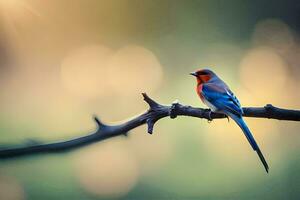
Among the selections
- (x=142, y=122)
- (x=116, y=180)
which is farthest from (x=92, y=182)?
(x=142, y=122)

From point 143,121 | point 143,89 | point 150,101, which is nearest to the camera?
point 150,101

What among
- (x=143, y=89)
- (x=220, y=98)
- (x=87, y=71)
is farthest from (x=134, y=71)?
(x=220, y=98)

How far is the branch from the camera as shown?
2605 mm

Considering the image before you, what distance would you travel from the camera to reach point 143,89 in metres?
Result: 2.77

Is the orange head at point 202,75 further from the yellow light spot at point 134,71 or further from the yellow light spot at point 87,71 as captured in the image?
the yellow light spot at point 87,71

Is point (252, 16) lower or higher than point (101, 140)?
higher

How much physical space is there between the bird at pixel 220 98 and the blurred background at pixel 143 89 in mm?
58

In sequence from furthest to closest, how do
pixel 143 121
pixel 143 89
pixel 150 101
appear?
pixel 143 89 < pixel 143 121 < pixel 150 101

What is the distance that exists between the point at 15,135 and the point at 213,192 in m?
0.85

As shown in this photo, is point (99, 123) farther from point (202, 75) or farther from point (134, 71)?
point (202, 75)

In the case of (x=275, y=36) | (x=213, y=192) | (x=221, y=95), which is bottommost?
(x=213, y=192)

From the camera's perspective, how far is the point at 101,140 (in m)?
2.76

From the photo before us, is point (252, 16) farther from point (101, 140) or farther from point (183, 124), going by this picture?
point (101, 140)

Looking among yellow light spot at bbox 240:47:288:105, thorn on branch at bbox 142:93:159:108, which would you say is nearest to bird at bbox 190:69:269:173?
yellow light spot at bbox 240:47:288:105
